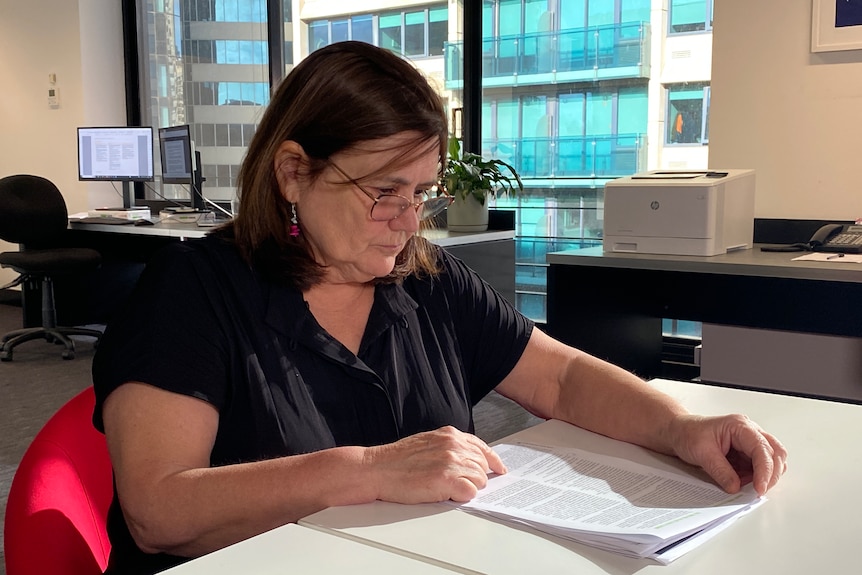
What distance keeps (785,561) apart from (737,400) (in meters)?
0.62

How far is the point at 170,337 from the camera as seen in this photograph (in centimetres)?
105

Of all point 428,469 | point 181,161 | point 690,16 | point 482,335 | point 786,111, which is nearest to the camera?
point 428,469

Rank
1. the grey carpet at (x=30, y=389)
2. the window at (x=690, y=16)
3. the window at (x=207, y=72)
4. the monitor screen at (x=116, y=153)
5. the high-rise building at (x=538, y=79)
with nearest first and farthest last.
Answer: the grey carpet at (x=30, y=389) < the window at (x=690, y=16) < the high-rise building at (x=538, y=79) < the monitor screen at (x=116, y=153) < the window at (x=207, y=72)

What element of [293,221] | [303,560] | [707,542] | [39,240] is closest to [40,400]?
[39,240]

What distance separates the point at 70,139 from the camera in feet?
18.6

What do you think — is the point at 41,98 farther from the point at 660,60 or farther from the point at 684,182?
the point at 684,182

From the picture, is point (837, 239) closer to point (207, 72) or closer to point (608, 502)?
point (608, 502)

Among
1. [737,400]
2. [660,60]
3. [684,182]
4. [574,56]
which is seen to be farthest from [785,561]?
[574,56]

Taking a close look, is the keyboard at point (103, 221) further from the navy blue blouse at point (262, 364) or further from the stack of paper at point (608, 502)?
the stack of paper at point (608, 502)

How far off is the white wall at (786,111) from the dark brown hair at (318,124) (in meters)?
2.28

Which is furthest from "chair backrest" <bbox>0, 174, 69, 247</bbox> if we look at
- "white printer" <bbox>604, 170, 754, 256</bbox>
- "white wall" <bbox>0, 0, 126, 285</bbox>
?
"white printer" <bbox>604, 170, 754, 256</bbox>

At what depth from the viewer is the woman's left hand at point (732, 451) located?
998 millimetres

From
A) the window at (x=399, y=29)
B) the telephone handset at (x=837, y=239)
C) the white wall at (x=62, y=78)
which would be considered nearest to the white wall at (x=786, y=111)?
the telephone handset at (x=837, y=239)

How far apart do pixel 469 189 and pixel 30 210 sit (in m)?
2.31
